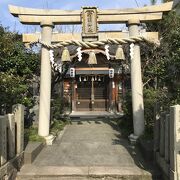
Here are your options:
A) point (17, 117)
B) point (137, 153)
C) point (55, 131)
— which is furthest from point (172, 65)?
point (55, 131)

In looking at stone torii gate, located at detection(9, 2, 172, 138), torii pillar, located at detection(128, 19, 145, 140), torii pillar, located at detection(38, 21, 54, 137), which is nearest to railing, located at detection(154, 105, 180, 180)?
torii pillar, located at detection(128, 19, 145, 140)

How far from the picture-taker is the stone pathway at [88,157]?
27.5 ft

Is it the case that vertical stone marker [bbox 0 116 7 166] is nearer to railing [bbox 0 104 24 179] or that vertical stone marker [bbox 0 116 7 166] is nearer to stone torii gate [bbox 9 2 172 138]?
railing [bbox 0 104 24 179]

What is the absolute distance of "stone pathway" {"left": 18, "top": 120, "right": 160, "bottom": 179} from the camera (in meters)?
8.38

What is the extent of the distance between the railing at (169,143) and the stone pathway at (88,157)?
0.56 meters

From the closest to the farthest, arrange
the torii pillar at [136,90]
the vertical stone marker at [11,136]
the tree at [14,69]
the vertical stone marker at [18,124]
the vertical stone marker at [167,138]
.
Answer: the vertical stone marker at [167,138], the vertical stone marker at [11,136], the vertical stone marker at [18,124], the tree at [14,69], the torii pillar at [136,90]

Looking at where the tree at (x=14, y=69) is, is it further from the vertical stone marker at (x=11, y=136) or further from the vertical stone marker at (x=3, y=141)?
the vertical stone marker at (x=3, y=141)

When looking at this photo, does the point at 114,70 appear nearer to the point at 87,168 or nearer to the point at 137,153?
the point at 137,153

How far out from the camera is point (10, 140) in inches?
319

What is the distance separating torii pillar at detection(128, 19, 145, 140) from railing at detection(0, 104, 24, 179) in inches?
176

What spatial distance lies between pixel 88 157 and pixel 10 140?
2769 millimetres

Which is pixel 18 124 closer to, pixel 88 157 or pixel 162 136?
pixel 88 157

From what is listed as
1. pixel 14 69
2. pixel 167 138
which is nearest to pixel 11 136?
pixel 167 138

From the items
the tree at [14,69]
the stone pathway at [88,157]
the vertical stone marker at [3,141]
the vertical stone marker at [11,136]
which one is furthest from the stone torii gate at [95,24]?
the vertical stone marker at [3,141]
